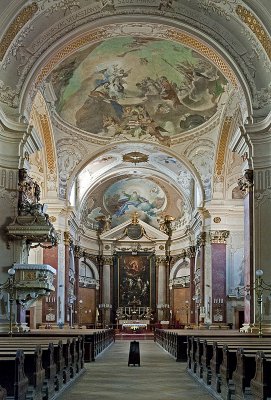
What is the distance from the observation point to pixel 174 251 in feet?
137

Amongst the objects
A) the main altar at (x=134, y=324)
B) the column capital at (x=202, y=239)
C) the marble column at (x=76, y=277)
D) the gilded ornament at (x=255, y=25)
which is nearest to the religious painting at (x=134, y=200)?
the marble column at (x=76, y=277)

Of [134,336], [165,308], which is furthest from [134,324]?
[134,336]

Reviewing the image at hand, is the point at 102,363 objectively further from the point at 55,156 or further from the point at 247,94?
the point at 55,156

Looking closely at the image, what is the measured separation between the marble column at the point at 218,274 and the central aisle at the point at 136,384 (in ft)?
44.6

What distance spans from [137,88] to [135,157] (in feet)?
21.5

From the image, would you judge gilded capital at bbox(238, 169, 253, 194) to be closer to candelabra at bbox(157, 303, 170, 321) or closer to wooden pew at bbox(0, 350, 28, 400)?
wooden pew at bbox(0, 350, 28, 400)

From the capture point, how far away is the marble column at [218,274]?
98.5 ft

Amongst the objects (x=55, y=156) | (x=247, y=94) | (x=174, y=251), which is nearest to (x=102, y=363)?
(x=247, y=94)

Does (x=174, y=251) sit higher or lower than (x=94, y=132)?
lower

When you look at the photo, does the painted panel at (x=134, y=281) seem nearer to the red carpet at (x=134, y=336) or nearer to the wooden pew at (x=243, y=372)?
the red carpet at (x=134, y=336)

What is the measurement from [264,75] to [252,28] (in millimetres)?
1487

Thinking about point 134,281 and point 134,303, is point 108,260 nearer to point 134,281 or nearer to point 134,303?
point 134,281

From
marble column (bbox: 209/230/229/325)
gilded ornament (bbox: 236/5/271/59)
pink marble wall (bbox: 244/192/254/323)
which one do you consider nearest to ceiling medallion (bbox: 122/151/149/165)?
marble column (bbox: 209/230/229/325)

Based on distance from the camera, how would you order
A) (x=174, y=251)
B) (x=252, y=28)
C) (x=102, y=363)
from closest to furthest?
1. (x=102, y=363)
2. (x=252, y=28)
3. (x=174, y=251)
